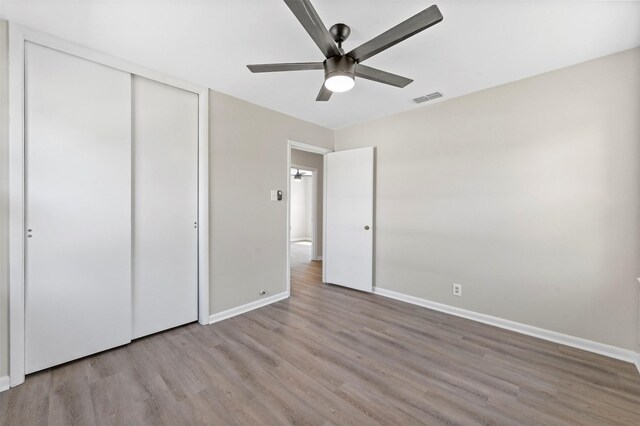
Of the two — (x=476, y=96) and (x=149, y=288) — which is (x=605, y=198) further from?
(x=149, y=288)

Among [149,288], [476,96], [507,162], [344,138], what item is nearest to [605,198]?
[507,162]

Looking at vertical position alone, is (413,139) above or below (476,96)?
below

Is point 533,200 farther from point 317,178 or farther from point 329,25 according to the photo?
point 317,178

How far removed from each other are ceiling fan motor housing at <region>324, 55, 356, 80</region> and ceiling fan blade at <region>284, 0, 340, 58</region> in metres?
0.04

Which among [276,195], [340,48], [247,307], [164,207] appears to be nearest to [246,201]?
[276,195]

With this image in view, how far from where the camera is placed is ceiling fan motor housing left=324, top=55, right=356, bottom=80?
5.83ft

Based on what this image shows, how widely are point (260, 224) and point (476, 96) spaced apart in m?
2.93

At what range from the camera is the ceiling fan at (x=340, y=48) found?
1392mm

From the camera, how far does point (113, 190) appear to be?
230cm

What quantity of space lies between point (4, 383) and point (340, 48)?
3.29 metres

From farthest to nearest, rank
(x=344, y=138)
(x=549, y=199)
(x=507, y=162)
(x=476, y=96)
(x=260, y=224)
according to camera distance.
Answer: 1. (x=344, y=138)
2. (x=260, y=224)
3. (x=476, y=96)
4. (x=507, y=162)
5. (x=549, y=199)

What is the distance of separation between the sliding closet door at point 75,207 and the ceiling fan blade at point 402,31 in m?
2.12

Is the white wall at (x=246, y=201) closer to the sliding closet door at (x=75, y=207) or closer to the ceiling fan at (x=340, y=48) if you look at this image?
the sliding closet door at (x=75, y=207)

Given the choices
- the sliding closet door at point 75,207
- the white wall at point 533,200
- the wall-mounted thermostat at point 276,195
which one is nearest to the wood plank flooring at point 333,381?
the sliding closet door at point 75,207
